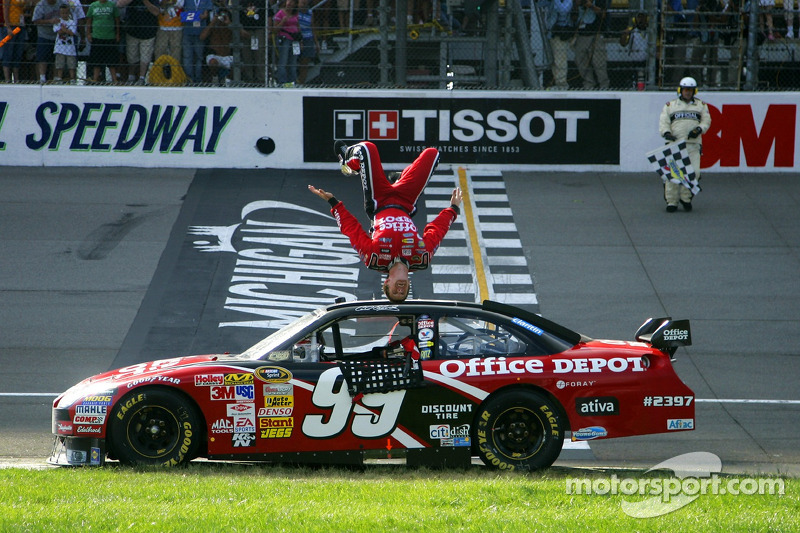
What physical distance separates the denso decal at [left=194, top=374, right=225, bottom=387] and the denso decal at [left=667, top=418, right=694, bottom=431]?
11.2 feet

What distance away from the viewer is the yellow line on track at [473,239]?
1413 cm

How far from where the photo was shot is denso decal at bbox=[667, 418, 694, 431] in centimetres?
805

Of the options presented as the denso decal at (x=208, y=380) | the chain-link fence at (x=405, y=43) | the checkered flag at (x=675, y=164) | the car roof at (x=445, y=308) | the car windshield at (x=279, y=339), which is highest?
the chain-link fence at (x=405, y=43)

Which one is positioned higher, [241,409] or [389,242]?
[389,242]

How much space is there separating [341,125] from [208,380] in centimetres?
1201

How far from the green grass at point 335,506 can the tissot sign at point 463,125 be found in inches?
494

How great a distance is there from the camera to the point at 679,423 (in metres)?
8.07

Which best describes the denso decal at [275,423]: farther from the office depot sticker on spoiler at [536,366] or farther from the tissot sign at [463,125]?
the tissot sign at [463,125]

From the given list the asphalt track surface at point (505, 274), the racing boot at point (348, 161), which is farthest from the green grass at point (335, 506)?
the racing boot at point (348, 161)

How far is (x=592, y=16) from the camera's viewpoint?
63.6ft

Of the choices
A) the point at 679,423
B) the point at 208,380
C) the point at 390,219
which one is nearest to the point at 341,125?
the point at 390,219

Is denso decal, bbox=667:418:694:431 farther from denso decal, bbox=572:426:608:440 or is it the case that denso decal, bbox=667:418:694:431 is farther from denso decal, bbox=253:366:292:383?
denso decal, bbox=253:366:292:383

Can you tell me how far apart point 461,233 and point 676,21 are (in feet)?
21.1
